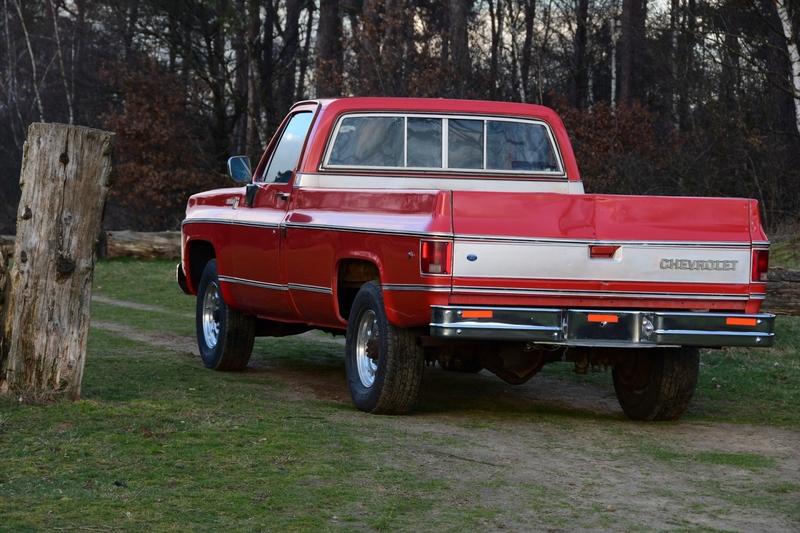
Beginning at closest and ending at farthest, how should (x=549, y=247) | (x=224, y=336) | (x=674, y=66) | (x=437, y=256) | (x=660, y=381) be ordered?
1. (x=437, y=256)
2. (x=549, y=247)
3. (x=660, y=381)
4. (x=224, y=336)
5. (x=674, y=66)

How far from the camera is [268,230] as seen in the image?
8.45 metres

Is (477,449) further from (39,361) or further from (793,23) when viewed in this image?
(793,23)

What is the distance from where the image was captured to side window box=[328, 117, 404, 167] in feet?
27.4

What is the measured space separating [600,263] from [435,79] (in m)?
18.8

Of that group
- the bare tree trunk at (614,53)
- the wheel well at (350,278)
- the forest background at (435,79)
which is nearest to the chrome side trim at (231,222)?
the wheel well at (350,278)

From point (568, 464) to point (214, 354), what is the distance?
4.10 metres

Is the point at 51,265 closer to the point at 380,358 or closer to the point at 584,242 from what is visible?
the point at 380,358

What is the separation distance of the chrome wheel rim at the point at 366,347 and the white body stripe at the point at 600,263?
3.33 feet

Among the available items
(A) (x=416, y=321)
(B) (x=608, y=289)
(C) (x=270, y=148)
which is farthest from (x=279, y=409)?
(C) (x=270, y=148)

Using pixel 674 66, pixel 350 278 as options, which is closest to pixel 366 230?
pixel 350 278

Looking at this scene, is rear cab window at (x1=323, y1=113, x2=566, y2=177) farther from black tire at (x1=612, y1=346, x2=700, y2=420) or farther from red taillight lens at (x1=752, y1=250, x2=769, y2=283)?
red taillight lens at (x1=752, y1=250, x2=769, y2=283)

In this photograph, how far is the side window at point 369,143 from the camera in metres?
8.35

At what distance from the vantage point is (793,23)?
19.7 meters

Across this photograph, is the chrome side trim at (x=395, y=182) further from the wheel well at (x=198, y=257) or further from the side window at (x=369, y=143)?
the wheel well at (x=198, y=257)
